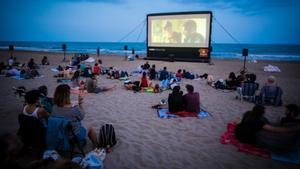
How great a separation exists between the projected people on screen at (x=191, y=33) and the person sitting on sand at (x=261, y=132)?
1604 centimetres

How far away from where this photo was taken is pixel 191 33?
19.4m

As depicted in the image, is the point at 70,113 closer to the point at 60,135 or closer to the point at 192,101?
the point at 60,135

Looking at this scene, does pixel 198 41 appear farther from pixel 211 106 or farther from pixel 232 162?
Result: pixel 232 162

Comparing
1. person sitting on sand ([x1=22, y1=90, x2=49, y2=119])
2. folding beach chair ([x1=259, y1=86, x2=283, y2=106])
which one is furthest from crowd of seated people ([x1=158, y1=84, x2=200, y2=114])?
person sitting on sand ([x1=22, y1=90, x2=49, y2=119])

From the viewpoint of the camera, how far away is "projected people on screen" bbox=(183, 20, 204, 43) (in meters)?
19.2

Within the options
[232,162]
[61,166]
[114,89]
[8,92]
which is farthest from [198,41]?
[61,166]

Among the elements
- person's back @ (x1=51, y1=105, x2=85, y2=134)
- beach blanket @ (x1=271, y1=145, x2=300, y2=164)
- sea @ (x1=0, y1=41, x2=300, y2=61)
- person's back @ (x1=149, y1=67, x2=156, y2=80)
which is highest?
sea @ (x1=0, y1=41, x2=300, y2=61)

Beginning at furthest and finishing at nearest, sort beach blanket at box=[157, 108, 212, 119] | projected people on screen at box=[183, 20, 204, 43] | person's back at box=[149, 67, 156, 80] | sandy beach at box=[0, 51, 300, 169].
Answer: projected people on screen at box=[183, 20, 204, 43] < person's back at box=[149, 67, 156, 80] < beach blanket at box=[157, 108, 212, 119] < sandy beach at box=[0, 51, 300, 169]

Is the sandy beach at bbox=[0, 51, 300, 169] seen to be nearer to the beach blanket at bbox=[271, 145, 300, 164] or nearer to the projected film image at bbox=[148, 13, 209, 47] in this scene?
the beach blanket at bbox=[271, 145, 300, 164]

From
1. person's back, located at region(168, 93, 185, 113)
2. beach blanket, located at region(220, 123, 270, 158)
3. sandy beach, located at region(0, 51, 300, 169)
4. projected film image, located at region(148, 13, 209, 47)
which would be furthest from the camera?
projected film image, located at region(148, 13, 209, 47)

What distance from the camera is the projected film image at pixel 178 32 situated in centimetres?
1897

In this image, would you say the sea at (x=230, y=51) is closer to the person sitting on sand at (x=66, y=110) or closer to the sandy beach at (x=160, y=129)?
the sandy beach at (x=160, y=129)

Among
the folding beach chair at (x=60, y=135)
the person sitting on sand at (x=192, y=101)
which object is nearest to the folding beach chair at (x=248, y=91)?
the person sitting on sand at (x=192, y=101)

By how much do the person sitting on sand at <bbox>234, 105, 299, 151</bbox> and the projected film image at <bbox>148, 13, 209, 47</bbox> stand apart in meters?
15.9
